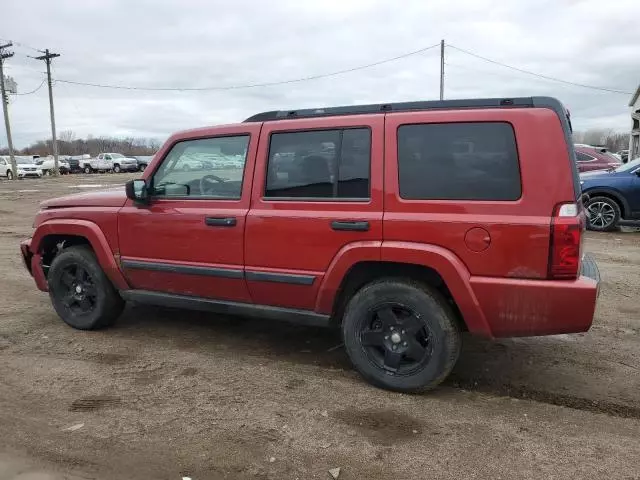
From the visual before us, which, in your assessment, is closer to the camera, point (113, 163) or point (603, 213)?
point (603, 213)

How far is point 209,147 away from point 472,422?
113 inches

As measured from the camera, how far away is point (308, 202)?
3.88 m

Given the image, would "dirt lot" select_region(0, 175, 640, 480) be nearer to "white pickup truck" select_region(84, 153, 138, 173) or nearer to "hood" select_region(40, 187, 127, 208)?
"hood" select_region(40, 187, 127, 208)

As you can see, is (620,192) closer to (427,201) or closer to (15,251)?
(427,201)

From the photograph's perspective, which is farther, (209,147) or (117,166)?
(117,166)

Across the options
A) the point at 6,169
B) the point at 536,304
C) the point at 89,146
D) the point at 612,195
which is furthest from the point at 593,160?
the point at 89,146

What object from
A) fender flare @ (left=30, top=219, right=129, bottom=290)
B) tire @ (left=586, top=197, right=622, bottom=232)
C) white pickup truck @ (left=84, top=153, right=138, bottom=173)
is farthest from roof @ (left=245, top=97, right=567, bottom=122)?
white pickup truck @ (left=84, top=153, right=138, bottom=173)

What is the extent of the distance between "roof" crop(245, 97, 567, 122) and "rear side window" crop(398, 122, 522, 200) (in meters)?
0.16

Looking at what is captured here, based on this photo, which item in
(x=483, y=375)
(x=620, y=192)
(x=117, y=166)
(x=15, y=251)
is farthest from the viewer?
(x=117, y=166)

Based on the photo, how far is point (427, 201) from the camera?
3516mm

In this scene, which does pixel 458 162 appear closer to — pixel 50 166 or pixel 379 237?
pixel 379 237

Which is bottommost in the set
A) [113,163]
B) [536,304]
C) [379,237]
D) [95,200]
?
[536,304]

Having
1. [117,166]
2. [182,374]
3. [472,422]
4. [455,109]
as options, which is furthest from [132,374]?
[117,166]

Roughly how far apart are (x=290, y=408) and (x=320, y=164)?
1.70 m
